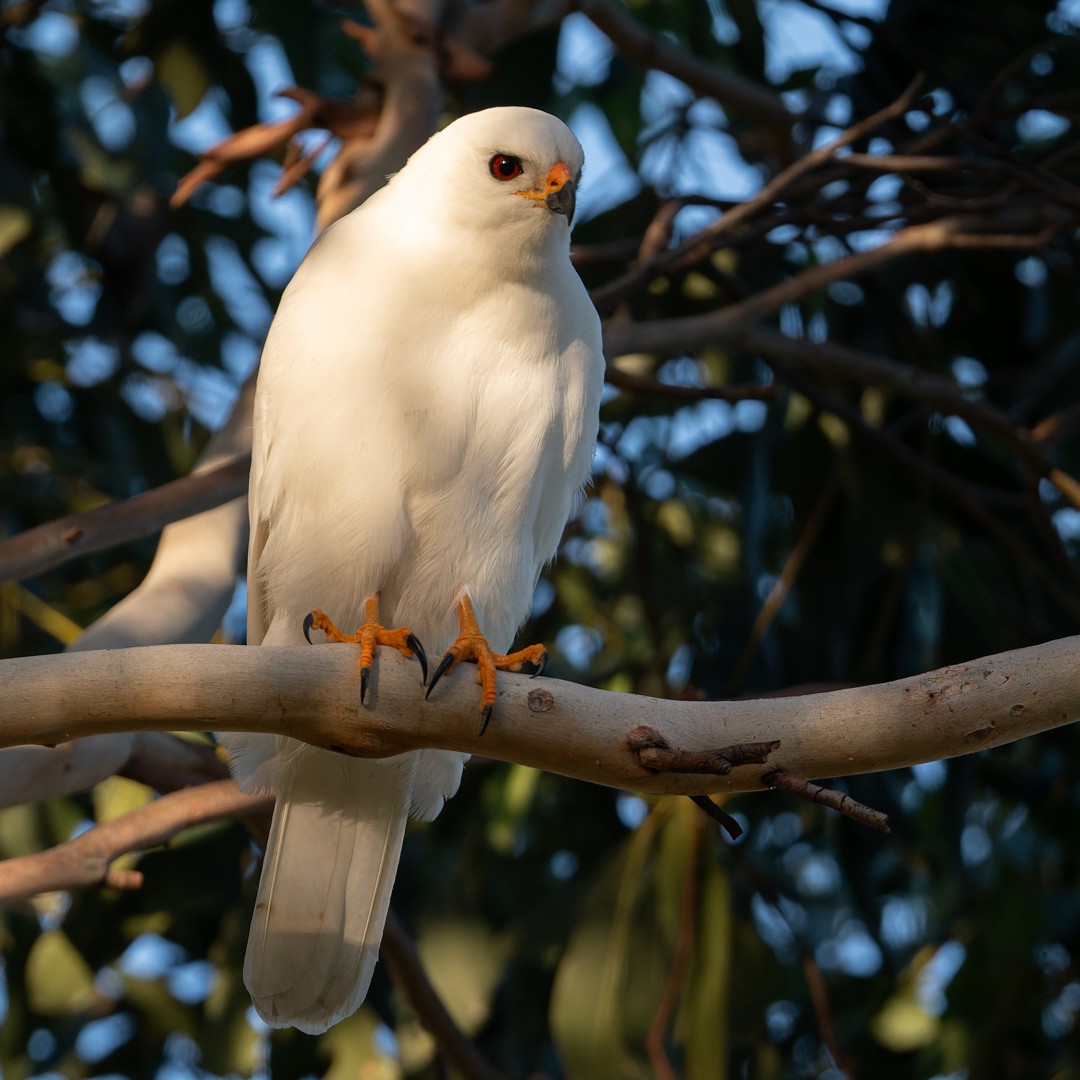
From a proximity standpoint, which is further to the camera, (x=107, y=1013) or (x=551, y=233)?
(x=107, y=1013)

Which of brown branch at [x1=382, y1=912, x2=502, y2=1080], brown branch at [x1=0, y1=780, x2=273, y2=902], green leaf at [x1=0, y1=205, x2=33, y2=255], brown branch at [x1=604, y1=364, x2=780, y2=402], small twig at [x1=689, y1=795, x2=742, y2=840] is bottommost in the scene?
brown branch at [x1=382, y1=912, x2=502, y2=1080]

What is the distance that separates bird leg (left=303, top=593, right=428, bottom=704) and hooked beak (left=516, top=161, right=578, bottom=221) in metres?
0.74

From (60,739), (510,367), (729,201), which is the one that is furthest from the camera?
(729,201)

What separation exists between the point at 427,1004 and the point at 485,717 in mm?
1187

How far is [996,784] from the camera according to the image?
3818mm

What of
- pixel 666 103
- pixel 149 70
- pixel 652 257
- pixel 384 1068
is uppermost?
pixel 652 257

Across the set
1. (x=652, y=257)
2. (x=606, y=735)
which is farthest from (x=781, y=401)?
(x=606, y=735)

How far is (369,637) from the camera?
6.74 feet

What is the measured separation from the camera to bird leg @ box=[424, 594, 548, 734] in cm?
185

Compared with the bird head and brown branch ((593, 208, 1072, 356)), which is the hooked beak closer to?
Result: the bird head

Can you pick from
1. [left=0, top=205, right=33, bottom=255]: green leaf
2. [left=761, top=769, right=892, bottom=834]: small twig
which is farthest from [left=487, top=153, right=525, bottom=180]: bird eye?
[left=0, top=205, right=33, bottom=255]: green leaf

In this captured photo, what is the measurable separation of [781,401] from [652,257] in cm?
85

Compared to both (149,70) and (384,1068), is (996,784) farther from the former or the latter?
(149,70)

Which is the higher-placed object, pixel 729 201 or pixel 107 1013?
pixel 729 201
